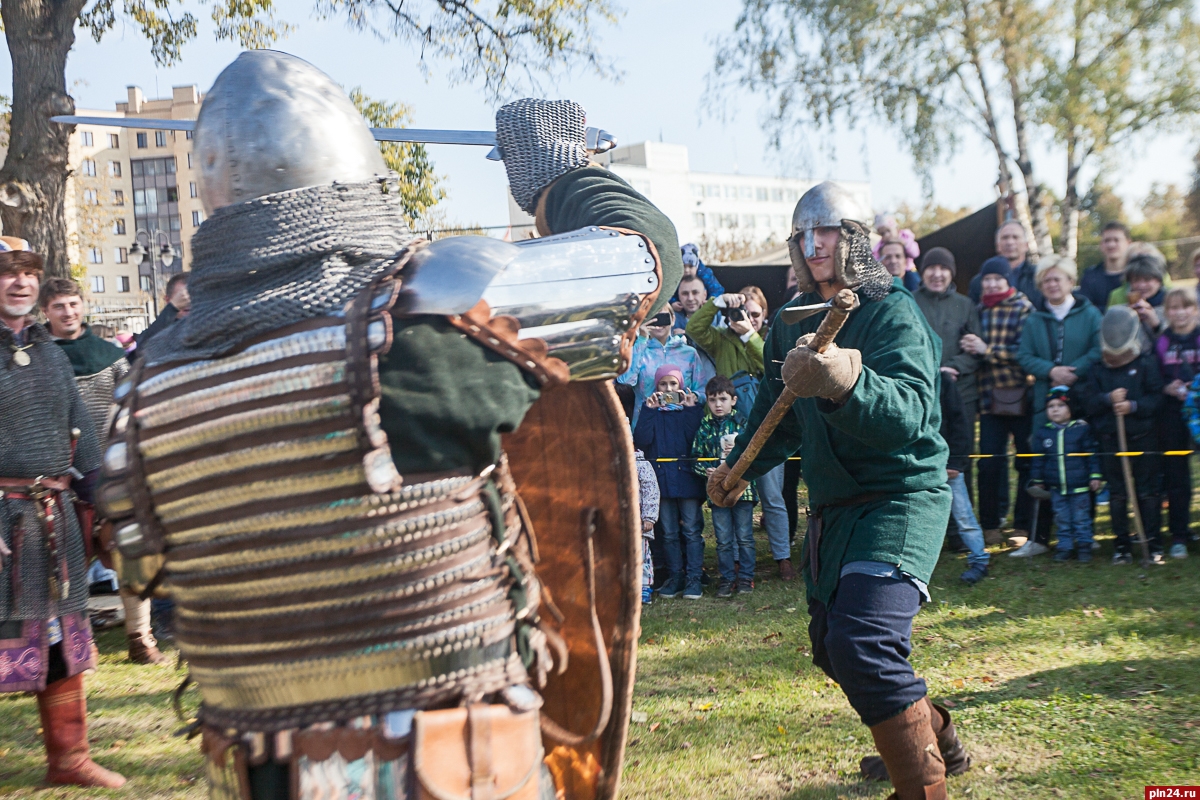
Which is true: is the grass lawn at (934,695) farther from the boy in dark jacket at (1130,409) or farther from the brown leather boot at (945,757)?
the boy in dark jacket at (1130,409)

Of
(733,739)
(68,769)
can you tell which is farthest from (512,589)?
(68,769)

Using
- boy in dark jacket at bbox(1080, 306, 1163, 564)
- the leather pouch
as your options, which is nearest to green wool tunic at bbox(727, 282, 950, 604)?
the leather pouch

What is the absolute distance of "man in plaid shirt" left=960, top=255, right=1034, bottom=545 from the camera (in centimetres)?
648

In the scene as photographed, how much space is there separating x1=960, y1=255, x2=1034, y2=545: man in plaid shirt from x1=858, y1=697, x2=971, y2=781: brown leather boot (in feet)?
11.6

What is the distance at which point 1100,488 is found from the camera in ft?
20.0

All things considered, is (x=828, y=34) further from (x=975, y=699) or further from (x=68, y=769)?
(x=68, y=769)

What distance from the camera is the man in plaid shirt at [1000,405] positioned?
6.48 meters

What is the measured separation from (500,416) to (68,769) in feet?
9.95

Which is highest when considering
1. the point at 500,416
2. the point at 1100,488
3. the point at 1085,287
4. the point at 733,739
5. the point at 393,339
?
the point at 1085,287

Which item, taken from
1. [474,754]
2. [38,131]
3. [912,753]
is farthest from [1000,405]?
[38,131]

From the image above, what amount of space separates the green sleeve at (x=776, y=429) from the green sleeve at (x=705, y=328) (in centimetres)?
323

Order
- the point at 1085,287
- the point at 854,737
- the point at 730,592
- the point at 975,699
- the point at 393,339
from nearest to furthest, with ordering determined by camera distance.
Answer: the point at 393,339 < the point at 854,737 < the point at 975,699 < the point at 730,592 < the point at 1085,287

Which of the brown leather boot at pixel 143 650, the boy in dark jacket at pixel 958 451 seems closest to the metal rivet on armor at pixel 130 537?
the brown leather boot at pixel 143 650

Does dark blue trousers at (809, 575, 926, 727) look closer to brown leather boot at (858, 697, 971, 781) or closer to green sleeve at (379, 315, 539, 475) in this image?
brown leather boot at (858, 697, 971, 781)
